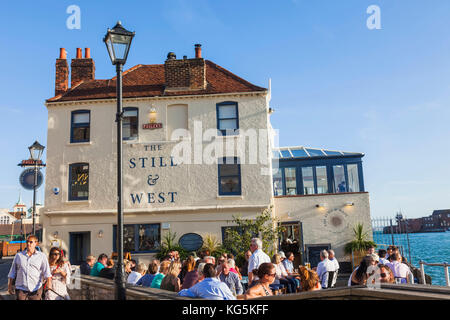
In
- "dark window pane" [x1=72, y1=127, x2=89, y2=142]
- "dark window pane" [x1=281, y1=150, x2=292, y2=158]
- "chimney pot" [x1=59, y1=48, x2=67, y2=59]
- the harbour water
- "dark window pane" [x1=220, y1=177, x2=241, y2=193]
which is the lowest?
the harbour water

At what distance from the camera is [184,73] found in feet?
67.2

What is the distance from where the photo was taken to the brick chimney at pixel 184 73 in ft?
66.6

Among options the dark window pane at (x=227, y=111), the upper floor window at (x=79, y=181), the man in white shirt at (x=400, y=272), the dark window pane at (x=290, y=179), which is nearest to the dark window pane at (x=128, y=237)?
the upper floor window at (x=79, y=181)

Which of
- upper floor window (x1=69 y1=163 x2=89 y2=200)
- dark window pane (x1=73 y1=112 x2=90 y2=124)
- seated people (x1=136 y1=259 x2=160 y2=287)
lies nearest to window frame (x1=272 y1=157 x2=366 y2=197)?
upper floor window (x1=69 y1=163 x2=89 y2=200)

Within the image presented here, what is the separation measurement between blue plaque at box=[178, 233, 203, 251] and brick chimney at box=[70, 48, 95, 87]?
975cm

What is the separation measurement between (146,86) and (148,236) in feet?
24.2

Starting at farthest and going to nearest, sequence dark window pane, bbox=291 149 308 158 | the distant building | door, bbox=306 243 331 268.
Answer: the distant building
dark window pane, bbox=291 149 308 158
door, bbox=306 243 331 268

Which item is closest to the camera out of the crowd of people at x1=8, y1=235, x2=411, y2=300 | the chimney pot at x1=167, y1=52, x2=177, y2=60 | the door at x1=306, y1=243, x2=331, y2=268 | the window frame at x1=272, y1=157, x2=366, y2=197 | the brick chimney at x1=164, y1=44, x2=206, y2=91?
the crowd of people at x1=8, y1=235, x2=411, y2=300

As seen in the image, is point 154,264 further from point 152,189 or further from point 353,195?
point 353,195

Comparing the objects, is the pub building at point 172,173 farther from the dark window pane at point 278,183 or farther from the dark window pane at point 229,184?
the dark window pane at point 278,183

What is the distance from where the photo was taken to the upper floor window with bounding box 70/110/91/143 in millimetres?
20422

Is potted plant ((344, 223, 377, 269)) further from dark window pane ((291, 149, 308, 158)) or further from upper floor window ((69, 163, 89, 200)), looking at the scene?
upper floor window ((69, 163, 89, 200))

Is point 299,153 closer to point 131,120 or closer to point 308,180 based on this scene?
point 308,180

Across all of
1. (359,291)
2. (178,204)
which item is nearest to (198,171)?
(178,204)
